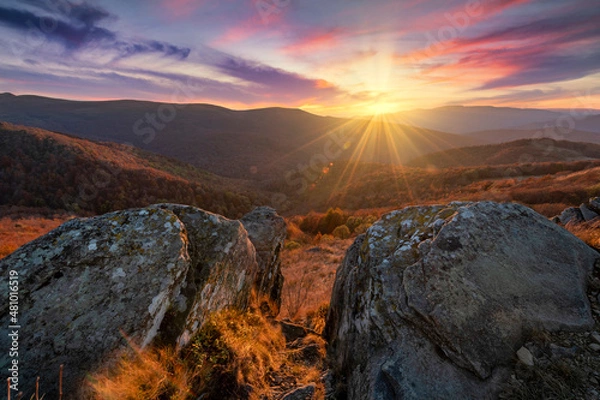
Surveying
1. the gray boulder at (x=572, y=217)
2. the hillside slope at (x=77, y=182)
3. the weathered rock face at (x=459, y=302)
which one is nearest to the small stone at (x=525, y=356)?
the weathered rock face at (x=459, y=302)

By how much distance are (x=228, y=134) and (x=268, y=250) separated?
141224 millimetres

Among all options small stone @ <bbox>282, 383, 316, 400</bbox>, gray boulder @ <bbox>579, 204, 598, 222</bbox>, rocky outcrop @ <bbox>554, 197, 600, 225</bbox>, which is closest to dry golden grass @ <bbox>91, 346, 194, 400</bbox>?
small stone @ <bbox>282, 383, 316, 400</bbox>

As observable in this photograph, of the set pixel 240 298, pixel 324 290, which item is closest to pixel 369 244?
pixel 240 298

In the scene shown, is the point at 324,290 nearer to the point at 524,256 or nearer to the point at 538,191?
the point at 524,256

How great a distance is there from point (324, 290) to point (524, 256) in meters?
7.93

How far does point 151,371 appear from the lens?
3.69 m

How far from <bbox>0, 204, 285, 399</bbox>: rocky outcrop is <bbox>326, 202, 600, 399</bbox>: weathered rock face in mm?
2973

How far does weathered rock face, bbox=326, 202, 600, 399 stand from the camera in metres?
3.45

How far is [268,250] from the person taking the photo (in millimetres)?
8773

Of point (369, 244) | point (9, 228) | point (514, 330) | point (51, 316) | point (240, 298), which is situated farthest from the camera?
point (9, 228)

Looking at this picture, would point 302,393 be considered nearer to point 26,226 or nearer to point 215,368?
point 215,368

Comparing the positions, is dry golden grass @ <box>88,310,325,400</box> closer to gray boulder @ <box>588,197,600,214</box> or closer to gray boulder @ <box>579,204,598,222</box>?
gray boulder @ <box>579,204,598,222</box>

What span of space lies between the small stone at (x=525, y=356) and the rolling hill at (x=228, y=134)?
86533 millimetres

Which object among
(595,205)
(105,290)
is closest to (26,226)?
(105,290)
